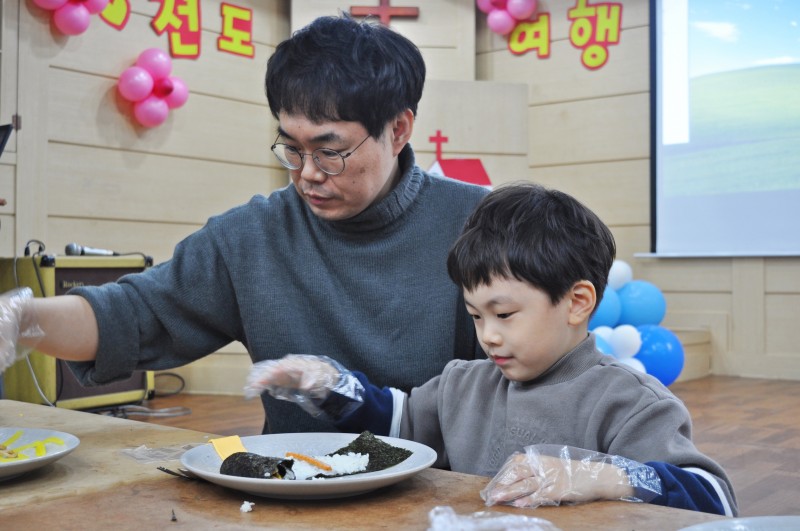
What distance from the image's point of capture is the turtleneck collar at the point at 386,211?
4.71 feet

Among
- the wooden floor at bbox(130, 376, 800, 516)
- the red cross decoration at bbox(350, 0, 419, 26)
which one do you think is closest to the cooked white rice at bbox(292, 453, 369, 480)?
the wooden floor at bbox(130, 376, 800, 516)

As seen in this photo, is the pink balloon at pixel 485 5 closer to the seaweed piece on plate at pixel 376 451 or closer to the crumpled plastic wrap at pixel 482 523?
the seaweed piece on plate at pixel 376 451

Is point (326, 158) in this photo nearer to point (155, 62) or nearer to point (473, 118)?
point (155, 62)

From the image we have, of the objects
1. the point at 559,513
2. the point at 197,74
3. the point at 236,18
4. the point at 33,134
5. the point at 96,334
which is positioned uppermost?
the point at 236,18

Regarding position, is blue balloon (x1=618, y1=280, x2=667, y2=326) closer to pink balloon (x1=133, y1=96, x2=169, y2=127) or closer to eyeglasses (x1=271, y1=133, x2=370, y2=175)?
pink balloon (x1=133, y1=96, x2=169, y2=127)

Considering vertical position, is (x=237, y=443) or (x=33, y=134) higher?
(x=33, y=134)

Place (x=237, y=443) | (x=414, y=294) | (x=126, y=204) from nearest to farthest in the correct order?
(x=237, y=443)
(x=414, y=294)
(x=126, y=204)

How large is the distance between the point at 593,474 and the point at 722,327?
5284 mm

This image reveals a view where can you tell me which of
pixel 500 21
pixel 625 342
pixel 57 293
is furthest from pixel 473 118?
pixel 57 293

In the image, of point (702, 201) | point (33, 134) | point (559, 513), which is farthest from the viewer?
point (702, 201)

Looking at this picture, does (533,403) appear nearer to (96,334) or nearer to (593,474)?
(593,474)

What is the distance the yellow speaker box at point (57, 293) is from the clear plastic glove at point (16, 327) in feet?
9.16

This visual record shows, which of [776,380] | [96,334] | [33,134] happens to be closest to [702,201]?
[776,380]

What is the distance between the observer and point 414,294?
1430 millimetres
